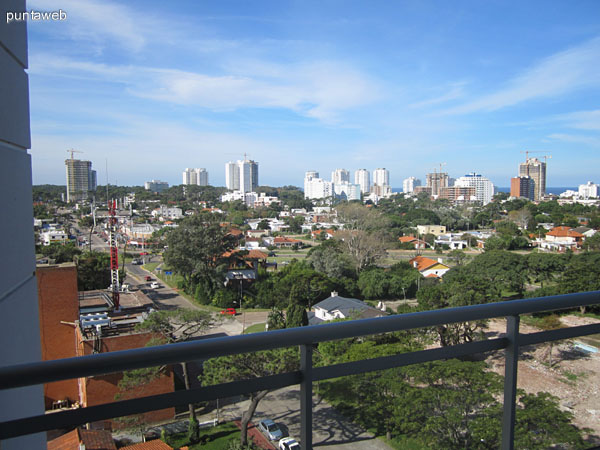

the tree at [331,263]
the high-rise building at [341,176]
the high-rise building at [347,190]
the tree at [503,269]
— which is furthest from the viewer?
the high-rise building at [341,176]

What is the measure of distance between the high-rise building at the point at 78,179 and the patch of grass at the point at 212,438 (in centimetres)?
4610

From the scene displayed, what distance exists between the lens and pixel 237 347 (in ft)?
2.14

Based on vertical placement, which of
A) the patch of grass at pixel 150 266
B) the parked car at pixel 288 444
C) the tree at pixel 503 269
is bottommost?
the patch of grass at pixel 150 266

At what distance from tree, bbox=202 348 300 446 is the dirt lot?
522 millimetres

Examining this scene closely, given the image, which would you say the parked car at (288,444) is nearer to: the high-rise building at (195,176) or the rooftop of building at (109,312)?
the rooftop of building at (109,312)

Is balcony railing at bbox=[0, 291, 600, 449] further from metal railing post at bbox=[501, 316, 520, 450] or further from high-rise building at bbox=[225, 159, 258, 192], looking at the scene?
high-rise building at bbox=[225, 159, 258, 192]

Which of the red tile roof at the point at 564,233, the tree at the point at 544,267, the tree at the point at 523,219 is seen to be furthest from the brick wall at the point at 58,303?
the tree at the point at 523,219

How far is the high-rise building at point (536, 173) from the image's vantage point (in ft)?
234

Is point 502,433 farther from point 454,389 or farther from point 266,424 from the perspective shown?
point 266,424

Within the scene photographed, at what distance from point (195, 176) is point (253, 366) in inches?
3669

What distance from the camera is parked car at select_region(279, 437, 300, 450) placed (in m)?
0.80

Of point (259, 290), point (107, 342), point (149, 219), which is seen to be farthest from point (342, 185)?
point (107, 342)

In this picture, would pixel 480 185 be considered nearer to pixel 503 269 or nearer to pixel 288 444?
pixel 503 269

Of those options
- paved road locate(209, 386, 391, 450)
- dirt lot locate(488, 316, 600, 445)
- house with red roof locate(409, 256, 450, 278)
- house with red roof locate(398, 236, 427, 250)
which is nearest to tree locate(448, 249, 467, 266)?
house with red roof locate(409, 256, 450, 278)
